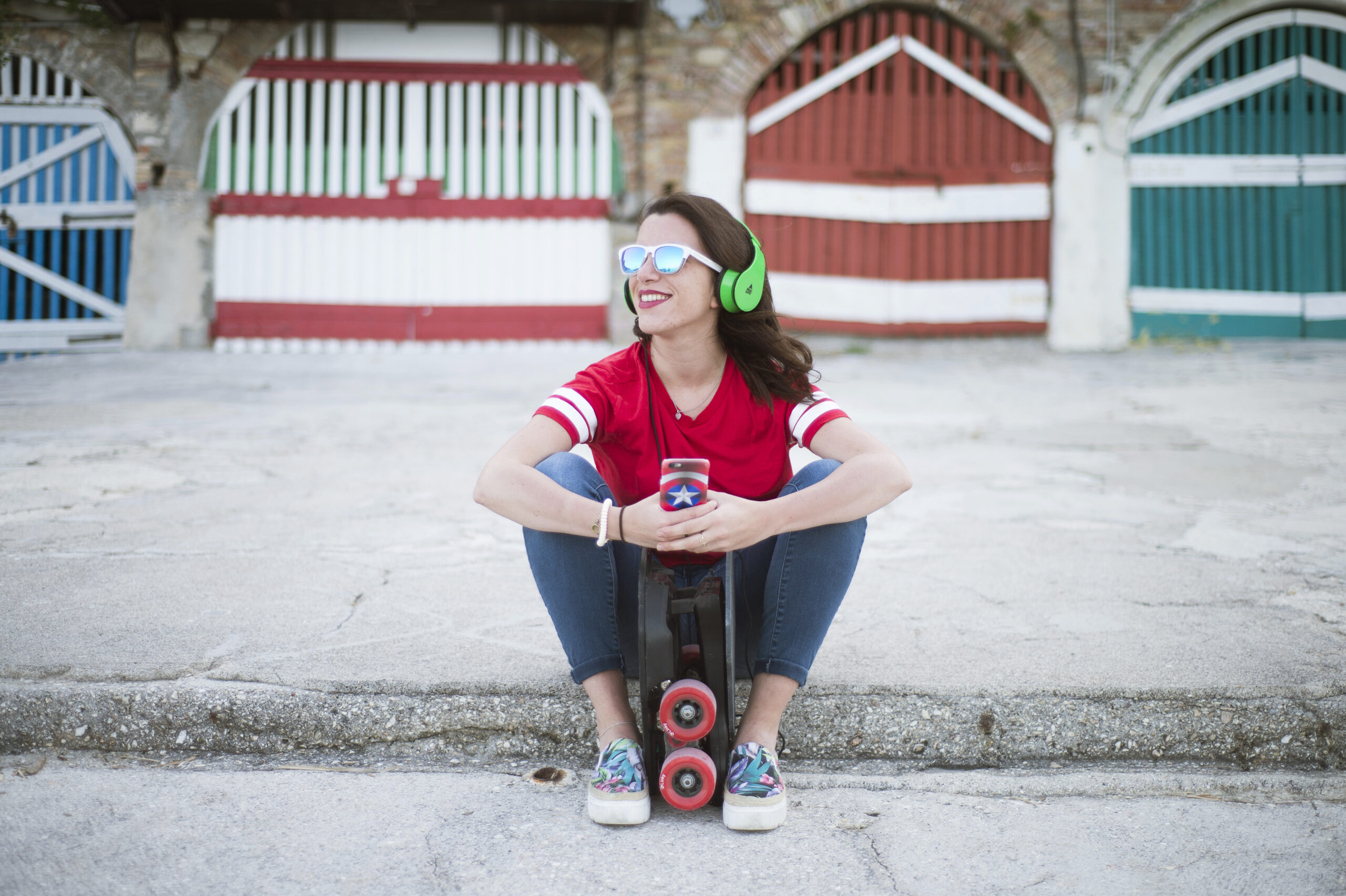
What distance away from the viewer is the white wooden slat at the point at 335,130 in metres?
9.15

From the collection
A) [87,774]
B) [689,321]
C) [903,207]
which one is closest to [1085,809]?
[689,321]

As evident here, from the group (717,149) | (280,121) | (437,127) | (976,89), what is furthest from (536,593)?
(976,89)

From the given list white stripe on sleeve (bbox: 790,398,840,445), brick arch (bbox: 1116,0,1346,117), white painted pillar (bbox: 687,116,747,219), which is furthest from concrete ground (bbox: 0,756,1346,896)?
brick arch (bbox: 1116,0,1346,117)

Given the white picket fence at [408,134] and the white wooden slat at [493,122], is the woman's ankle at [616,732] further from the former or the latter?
the white wooden slat at [493,122]

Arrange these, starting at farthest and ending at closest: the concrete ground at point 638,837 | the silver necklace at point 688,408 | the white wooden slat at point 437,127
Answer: the white wooden slat at point 437,127 → the silver necklace at point 688,408 → the concrete ground at point 638,837

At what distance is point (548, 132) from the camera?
364 inches

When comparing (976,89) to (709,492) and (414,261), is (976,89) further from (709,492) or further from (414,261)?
(709,492)

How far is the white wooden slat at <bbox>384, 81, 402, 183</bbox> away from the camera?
9164mm

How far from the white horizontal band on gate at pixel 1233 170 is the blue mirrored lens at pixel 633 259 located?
8543 mm

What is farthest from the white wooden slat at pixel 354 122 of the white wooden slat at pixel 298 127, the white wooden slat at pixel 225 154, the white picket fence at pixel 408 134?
the white wooden slat at pixel 225 154

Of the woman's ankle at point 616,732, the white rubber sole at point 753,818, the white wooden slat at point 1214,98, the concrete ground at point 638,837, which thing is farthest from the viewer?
the white wooden slat at point 1214,98

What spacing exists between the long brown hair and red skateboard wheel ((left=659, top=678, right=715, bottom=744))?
0.65 meters

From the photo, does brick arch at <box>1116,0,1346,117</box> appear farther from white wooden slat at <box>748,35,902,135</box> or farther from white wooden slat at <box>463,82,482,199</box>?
white wooden slat at <box>463,82,482,199</box>

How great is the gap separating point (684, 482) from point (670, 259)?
Answer: 1.75 feet
